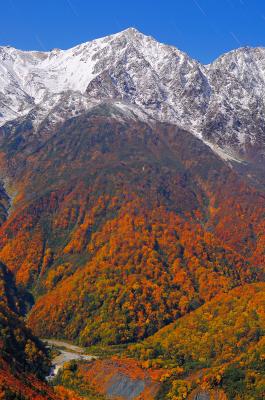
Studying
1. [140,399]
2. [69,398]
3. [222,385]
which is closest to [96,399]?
[140,399]

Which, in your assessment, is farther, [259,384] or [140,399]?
[140,399]

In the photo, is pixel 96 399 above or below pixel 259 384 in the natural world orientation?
below

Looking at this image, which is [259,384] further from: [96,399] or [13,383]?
[13,383]

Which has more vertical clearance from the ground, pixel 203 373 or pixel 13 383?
pixel 203 373

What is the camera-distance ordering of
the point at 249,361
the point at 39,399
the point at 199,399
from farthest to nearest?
the point at 249,361, the point at 199,399, the point at 39,399

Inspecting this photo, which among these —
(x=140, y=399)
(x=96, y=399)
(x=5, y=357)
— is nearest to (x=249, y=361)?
(x=140, y=399)

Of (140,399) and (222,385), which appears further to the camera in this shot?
(140,399)

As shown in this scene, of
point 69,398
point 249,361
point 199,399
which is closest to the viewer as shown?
point 69,398

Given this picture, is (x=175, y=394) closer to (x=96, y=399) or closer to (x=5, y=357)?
(x=96, y=399)

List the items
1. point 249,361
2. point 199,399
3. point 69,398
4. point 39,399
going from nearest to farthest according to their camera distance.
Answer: point 39,399, point 69,398, point 199,399, point 249,361
